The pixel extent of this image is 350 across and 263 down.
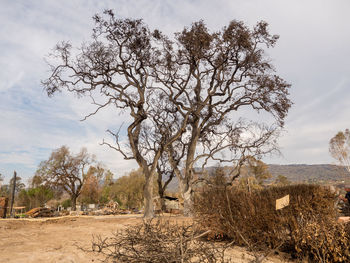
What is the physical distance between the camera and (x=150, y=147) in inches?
778

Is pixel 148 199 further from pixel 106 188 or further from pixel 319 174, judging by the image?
pixel 319 174

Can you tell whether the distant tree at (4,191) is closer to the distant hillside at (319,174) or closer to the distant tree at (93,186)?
the distant tree at (93,186)

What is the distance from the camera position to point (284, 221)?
4.53 meters

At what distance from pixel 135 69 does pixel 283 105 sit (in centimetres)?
1015

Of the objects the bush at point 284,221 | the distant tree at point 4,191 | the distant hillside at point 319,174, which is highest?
the distant tree at point 4,191

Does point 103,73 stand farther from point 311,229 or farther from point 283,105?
point 311,229

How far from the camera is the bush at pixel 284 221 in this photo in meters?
3.84

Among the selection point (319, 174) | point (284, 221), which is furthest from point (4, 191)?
point (319, 174)

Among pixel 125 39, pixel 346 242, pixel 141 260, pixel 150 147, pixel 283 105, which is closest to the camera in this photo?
pixel 141 260

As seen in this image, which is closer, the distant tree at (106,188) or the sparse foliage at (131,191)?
the sparse foliage at (131,191)

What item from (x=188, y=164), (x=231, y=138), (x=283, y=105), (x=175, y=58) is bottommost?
(x=188, y=164)

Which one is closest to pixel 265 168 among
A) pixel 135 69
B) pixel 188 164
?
pixel 188 164

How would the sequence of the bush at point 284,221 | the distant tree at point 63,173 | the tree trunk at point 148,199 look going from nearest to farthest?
the bush at point 284,221, the tree trunk at point 148,199, the distant tree at point 63,173

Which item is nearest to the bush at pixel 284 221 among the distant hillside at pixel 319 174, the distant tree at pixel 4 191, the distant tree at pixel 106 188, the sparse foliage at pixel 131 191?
the distant hillside at pixel 319 174
